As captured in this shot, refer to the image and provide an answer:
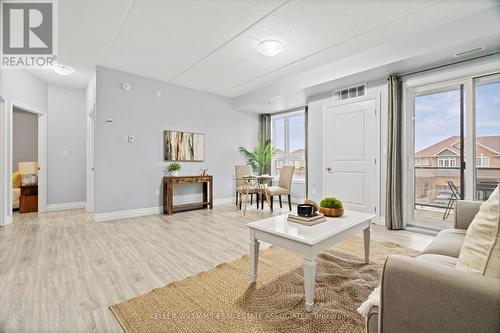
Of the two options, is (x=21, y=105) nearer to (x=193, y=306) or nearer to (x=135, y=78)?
(x=135, y=78)

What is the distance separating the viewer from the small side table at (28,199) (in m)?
4.57

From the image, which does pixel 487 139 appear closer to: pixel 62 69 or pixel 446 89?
pixel 446 89

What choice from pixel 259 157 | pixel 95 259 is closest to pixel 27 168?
pixel 95 259

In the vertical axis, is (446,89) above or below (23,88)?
below

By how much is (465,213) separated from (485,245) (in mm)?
1427

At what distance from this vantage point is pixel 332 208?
2.12 metres

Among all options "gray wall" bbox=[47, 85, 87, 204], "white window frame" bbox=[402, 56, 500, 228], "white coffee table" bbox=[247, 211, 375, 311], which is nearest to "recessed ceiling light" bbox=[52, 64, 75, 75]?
"gray wall" bbox=[47, 85, 87, 204]

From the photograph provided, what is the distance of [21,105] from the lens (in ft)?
13.4

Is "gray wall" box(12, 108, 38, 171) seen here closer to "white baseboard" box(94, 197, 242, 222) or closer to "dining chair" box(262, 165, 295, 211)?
"white baseboard" box(94, 197, 242, 222)

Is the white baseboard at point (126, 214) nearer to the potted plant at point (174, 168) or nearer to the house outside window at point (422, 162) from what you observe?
the potted plant at point (174, 168)

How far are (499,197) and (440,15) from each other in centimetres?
278

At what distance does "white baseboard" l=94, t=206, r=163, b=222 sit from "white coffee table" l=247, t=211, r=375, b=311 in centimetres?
329

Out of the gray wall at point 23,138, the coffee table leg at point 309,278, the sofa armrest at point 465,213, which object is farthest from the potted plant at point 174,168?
the sofa armrest at point 465,213

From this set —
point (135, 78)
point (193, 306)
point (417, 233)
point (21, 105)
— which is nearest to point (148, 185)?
point (135, 78)
